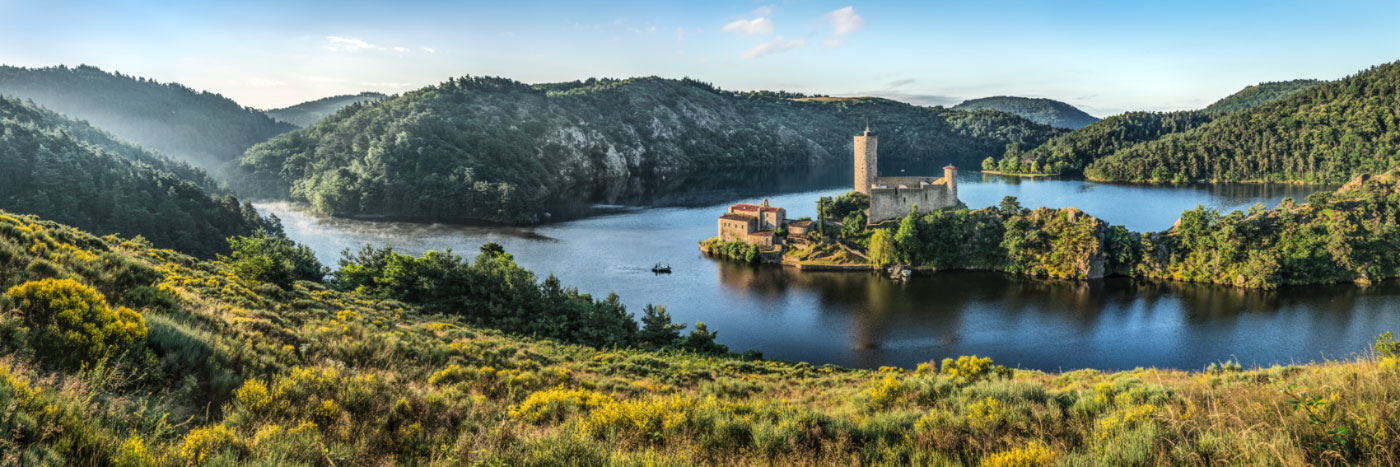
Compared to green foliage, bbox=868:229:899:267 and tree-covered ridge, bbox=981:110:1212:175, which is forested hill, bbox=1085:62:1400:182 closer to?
tree-covered ridge, bbox=981:110:1212:175

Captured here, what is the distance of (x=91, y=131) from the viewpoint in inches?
2432

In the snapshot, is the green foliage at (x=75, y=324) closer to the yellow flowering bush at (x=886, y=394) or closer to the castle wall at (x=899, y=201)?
the yellow flowering bush at (x=886, y=394)

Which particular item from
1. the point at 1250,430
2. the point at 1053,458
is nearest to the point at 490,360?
the point at 1053,458

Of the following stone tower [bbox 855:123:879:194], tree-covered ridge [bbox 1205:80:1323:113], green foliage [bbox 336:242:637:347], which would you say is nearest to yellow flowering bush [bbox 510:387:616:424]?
green foliage [bbox 336:242:637:347]

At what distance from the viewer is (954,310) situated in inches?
1389

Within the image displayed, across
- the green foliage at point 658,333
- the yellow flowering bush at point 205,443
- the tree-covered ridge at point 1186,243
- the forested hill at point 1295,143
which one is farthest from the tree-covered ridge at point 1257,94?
the yellow flowering bush at point 205,443

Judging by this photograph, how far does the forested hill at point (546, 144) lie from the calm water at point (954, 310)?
15.7 metres

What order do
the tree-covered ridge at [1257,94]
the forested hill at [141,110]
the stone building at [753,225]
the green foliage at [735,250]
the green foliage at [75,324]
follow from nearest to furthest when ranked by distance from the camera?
the green foliage at [75,324]
the green foliage at [735,250]
the stone building at [753,225]
the forested hill at [141,110]
the tree-covered ridge at [1257,94]

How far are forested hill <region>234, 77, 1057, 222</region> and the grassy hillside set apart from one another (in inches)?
2421

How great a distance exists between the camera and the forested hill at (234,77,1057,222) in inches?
2855

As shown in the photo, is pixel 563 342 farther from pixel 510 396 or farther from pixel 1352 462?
pixel 1352 462

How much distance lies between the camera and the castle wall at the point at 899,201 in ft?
172

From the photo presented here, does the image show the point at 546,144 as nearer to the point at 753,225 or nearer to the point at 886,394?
the point at 753,225

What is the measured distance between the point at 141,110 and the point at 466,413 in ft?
456
